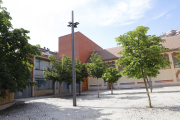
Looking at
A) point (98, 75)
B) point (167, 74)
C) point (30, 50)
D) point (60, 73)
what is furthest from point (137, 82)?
point (30, 50)

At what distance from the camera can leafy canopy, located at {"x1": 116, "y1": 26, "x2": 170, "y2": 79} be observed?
7746 millimetres

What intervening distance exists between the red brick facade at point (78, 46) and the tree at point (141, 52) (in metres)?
25.9

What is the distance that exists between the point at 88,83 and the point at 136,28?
29587 millimetres

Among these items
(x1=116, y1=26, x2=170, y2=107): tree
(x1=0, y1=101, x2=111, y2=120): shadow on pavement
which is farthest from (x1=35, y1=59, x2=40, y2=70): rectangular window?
(x1=116, y1=26, x2=170, y2=107): tree

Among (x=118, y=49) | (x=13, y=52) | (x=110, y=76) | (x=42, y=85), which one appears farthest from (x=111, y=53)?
(x=13, y=52)

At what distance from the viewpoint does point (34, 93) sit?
1988 cm

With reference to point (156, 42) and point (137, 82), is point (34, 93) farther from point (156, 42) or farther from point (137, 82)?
point (137, 82)

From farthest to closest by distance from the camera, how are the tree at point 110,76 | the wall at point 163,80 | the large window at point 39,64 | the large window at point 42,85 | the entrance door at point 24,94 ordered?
1. the wall at point 163,80
2. the large window at point 39,64
3. the large window at point 42,85
4. the tree at point 110,76
5. the entrance door at point 24,94

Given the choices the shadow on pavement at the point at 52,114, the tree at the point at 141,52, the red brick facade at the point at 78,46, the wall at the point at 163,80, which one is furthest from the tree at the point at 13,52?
the wall at the point at 163,80

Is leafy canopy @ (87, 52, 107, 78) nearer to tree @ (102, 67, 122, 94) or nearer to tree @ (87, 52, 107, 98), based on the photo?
tree @ (87, 52, 107, 98)

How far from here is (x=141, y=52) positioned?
327 inches

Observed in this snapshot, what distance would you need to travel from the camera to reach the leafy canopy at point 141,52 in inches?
305

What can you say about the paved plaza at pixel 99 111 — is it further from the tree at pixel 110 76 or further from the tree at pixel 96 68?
the tree at pixel 110 76

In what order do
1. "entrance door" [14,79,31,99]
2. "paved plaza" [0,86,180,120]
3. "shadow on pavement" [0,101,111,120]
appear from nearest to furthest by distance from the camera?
"paved plaza" [0,86,180,120] < "shadow on pavement" [0,101,111,120] < "entrance door" [14,79,31,99]
